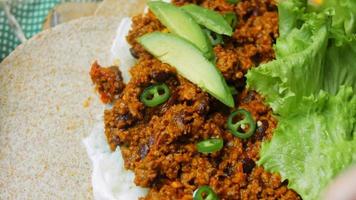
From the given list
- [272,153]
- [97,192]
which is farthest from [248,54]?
[97,192]

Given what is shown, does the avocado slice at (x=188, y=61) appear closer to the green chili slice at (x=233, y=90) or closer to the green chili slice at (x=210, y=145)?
the green chili slice at (x=233, y=90)

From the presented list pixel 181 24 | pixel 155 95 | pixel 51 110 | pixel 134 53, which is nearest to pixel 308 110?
pixel 155 95

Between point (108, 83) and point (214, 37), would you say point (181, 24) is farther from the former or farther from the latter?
point (108, 83)

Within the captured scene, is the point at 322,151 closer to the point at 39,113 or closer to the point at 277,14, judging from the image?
the point at 277,14

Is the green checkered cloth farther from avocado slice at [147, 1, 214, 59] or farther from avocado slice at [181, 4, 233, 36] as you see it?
avocado slice at [181, 4, 233, 36]

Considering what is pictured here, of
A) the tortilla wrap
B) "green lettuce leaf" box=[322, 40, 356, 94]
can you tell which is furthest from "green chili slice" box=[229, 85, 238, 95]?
the tortilla wrap

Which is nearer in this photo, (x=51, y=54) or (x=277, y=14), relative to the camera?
(x=277, y=14)
